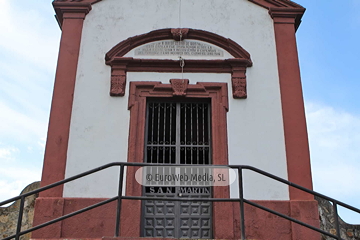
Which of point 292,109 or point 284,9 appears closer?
point 292,109

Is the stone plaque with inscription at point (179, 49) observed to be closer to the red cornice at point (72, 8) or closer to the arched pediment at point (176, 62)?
the arched pediment at point (176, 62)

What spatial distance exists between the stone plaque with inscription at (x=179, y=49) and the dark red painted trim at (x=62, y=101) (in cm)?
124

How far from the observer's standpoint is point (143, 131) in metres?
7.06

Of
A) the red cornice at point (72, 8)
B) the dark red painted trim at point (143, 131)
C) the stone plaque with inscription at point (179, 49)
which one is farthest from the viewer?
the red cornice at point (72, 8)

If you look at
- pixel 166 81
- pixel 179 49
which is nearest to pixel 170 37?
pixel 179 49

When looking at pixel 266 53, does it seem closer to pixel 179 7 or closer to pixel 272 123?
pixel 272 123

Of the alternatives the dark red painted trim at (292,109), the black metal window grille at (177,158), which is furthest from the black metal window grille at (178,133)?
the dark red painted trim at (292,109)

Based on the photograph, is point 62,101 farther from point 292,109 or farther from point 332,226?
point 332,226

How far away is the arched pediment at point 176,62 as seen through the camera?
7.40m

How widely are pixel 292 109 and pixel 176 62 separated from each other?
221cm

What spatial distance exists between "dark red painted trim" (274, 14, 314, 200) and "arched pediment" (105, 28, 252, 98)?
0.70 metres

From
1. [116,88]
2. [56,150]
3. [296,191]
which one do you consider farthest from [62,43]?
[296,191]

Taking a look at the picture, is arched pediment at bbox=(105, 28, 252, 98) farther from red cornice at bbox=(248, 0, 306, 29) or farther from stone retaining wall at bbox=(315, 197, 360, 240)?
stone retaining wall at bbox=(315, 197, 360, 240)

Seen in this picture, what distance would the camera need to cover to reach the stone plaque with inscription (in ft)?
25.5
